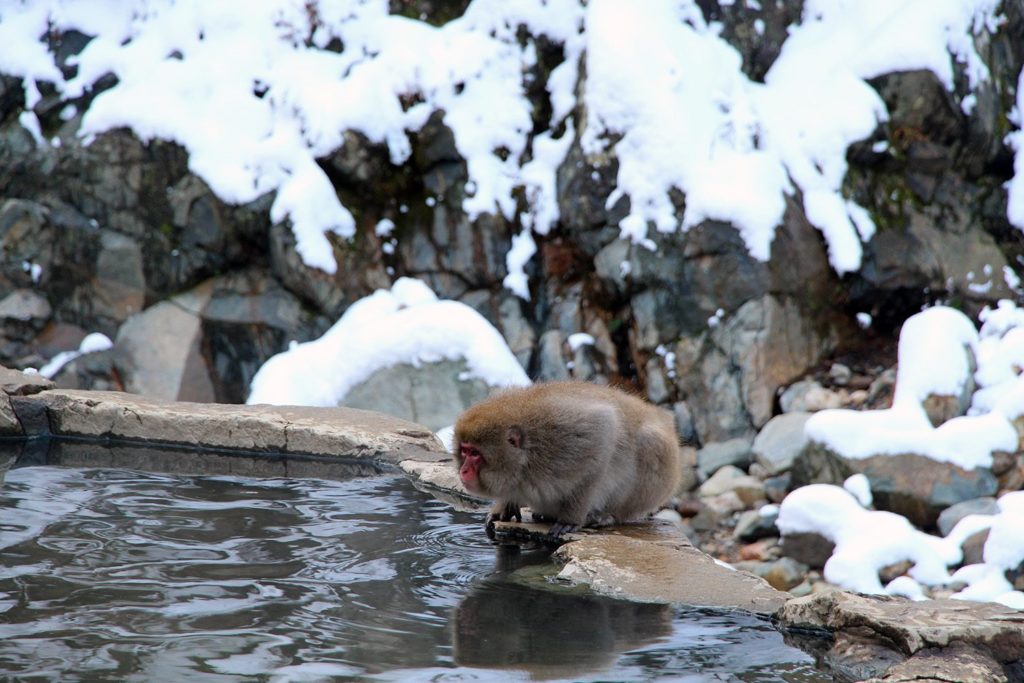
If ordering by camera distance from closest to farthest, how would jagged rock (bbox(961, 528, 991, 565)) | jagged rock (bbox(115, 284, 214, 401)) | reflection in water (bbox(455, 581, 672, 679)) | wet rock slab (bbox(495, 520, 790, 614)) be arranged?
reflection in water (bbox(455, 581, 672, 679)), wet rock slab (bbox(495, 520, 790, 614)), jagged rock (bbox(961, 528, 991, 565)), jagged rock (bbox(115, 284, 214, 401))

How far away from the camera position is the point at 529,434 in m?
3.29

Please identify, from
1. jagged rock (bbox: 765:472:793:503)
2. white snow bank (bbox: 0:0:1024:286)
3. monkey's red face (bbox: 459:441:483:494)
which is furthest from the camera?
white snow bank (bbox: 0:0:1024:286)

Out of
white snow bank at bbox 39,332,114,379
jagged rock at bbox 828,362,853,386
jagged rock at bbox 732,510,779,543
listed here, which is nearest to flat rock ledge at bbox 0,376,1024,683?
jagged rock at bbox 732,510,779,543

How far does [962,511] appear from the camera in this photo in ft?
21.9

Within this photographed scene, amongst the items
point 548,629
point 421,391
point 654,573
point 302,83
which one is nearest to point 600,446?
point 654,573

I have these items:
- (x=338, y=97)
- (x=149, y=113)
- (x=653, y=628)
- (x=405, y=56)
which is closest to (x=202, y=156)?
(x=149, y=113)

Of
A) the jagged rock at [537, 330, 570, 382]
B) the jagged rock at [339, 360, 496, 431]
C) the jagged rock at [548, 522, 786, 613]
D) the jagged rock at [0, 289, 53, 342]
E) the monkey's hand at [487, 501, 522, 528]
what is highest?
the jagged rock at [0, 289, 53, 342]

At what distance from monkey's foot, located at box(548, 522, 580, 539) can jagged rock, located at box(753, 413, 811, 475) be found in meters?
4.46

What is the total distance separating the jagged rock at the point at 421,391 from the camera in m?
7.84

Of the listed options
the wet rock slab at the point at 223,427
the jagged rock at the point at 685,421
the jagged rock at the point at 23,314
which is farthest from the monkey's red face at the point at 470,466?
the jagged rock at the point at 23,314

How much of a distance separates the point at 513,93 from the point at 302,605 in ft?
25.7

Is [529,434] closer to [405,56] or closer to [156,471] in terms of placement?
[156,471]

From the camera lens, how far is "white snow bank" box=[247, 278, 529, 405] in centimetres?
786

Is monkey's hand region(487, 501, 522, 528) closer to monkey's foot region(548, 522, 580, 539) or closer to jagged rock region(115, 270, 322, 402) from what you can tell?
monkey's foot region(548, 522, 580, 539)
